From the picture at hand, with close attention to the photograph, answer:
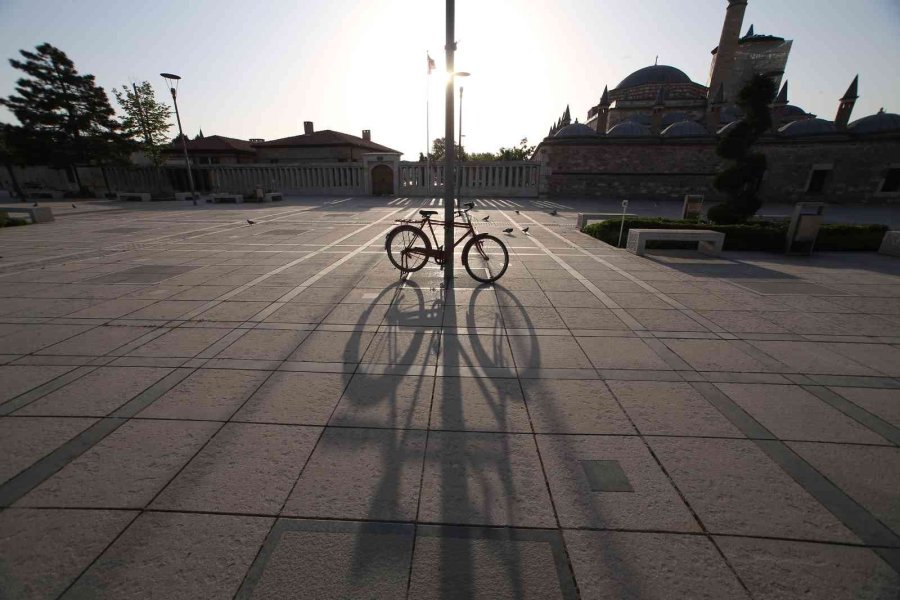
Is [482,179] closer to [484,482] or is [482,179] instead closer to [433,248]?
[433,248]

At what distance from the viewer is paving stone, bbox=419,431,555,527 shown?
2096 millimetres

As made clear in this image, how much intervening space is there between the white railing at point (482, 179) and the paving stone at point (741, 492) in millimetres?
31168

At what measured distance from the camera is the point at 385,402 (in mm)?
3160

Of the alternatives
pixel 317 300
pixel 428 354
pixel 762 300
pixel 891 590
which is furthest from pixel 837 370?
pixel 317 300

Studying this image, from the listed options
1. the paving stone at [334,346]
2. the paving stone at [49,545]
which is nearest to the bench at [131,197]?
the paving stone at [334,346]

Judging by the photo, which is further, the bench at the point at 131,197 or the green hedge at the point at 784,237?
the bench at the point at 131,197

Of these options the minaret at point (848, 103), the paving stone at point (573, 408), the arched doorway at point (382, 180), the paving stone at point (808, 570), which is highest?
the minaret at point (848, 103)

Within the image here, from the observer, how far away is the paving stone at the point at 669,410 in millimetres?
2865

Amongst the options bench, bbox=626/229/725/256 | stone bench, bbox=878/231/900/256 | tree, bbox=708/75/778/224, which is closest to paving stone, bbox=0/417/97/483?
bench, bbox=626/229/725/256

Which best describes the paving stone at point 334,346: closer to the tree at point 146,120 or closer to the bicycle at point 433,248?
the bicycle at point 433,248

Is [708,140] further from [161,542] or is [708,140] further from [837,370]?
[161,542]

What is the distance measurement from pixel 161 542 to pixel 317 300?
4094 mm

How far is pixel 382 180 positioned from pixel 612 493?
3351 centimetres

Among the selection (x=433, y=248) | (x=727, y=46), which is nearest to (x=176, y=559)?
(x=433, y=248)
